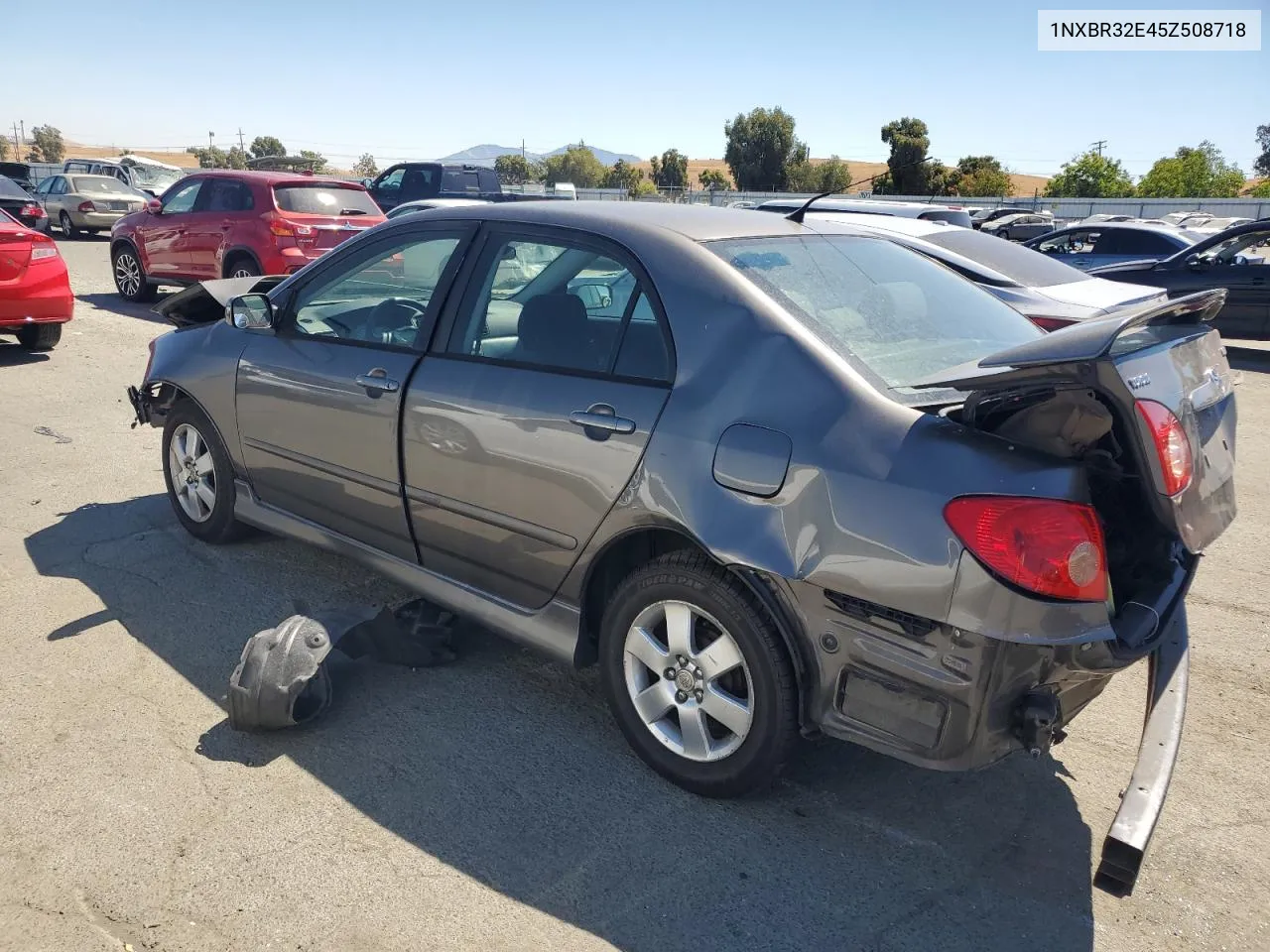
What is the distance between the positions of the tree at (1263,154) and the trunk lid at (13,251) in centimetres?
8766

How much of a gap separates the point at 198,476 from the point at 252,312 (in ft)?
3.36

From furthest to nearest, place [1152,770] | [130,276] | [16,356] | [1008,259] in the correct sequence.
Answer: [130,276]
[16,356]
[1008,259]
[1152,770]

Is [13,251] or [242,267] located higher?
[13,251]

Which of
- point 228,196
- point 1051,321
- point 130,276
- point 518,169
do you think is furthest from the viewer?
point 518,169

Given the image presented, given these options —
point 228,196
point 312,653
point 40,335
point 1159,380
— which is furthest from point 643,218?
point 228,196

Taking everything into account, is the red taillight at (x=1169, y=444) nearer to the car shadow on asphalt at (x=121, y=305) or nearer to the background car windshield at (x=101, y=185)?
the car shadow on asphalt at (x=121, y=305)

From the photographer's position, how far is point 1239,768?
11.0ft

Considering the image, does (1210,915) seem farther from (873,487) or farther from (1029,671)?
(873,487)

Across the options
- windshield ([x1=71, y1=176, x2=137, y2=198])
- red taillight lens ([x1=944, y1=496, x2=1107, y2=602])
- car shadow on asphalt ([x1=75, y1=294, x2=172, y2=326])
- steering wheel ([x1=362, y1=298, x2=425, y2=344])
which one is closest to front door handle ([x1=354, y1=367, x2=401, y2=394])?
steering wheel ([x1=362, y1=298, x2=425, y2=344])

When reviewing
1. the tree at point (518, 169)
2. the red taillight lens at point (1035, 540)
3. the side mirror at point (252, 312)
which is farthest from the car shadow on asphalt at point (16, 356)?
the tree at point (518, 169)

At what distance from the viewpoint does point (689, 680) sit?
304 cm

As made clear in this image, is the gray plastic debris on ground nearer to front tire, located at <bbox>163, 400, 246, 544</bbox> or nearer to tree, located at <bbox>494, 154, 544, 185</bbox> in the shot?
front tire, located at <bbox>163, 400, 246, 544</bbox>

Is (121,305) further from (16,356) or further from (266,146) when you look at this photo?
(266,146)

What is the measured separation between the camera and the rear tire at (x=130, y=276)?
44.2 feet
